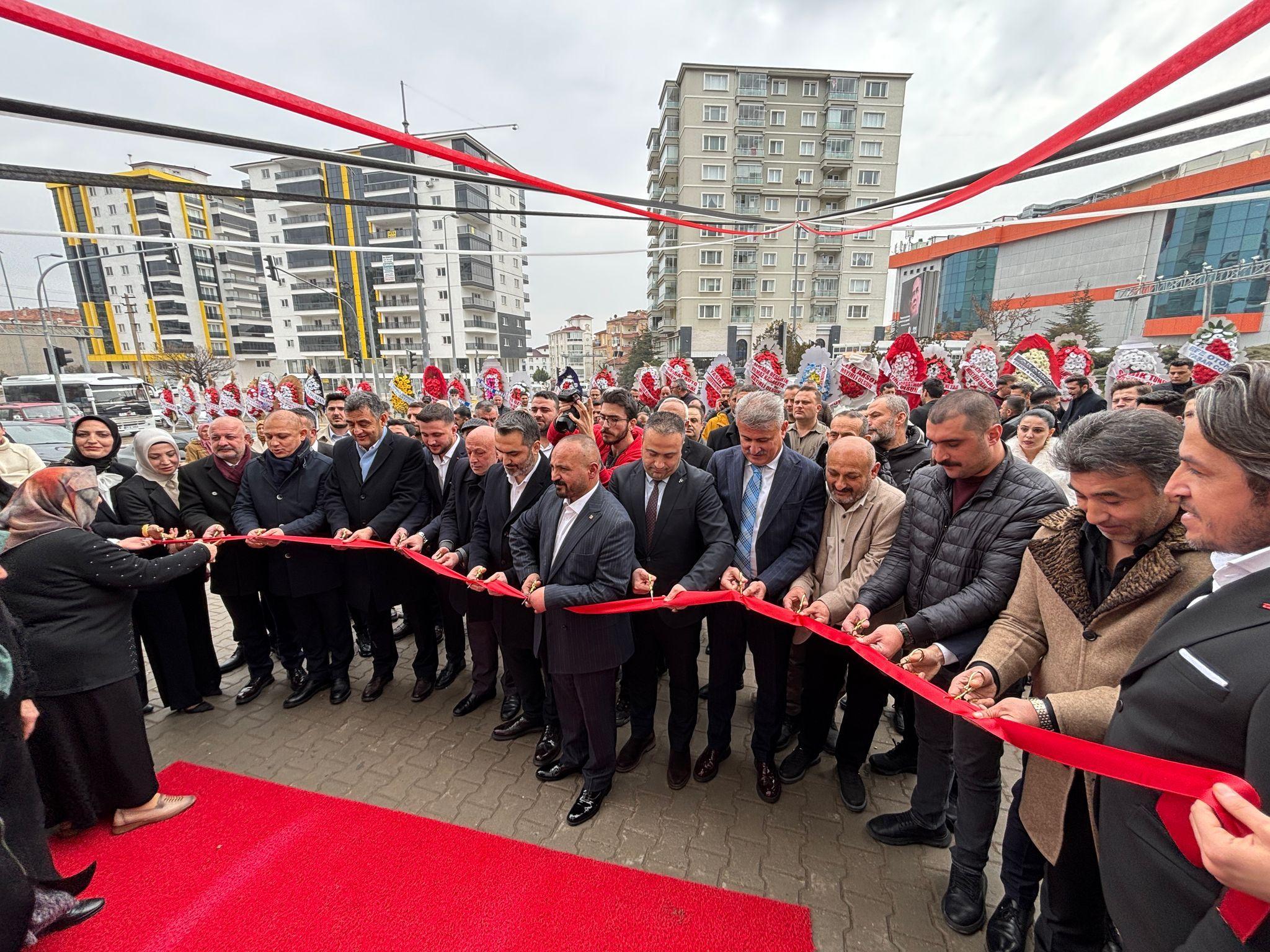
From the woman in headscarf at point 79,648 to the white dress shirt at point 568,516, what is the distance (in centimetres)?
223

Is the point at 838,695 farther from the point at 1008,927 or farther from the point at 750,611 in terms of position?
the point at 1008,927

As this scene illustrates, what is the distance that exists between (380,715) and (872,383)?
7.49 metres

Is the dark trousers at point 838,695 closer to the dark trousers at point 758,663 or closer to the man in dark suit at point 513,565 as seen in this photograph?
the dark trousers at point 758,663

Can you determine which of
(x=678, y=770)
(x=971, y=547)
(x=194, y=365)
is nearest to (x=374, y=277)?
(x=194, y=365)

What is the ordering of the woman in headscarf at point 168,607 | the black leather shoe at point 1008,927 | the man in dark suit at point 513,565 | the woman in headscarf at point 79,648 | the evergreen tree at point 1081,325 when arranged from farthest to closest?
the evergreen tree at point 1081,325 → the woman in headscarf at point 168,607 → the man in dark suit at point 513,565 → the woman in headscarf at point 79,648 → the black leather shoe at point 1008,927

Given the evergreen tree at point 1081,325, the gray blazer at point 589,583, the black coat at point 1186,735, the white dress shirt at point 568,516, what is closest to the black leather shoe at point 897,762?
the gray blazer at point 589,583

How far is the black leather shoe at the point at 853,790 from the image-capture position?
3.21 meters

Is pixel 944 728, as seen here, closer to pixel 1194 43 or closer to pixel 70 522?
pixel 1194 43

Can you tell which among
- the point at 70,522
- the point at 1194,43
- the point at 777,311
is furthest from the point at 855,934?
the point at 777,311

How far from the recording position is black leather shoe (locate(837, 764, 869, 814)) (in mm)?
3209

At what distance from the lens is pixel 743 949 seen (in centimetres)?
239

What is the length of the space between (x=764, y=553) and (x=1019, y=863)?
1.85 m

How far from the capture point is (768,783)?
10.9ft

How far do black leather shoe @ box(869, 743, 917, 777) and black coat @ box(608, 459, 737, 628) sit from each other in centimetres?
158
